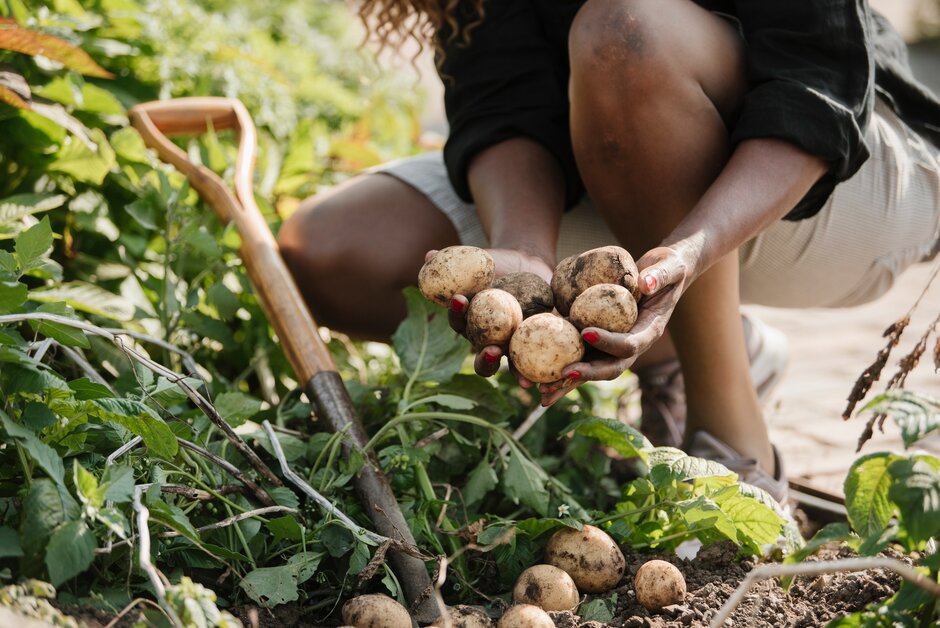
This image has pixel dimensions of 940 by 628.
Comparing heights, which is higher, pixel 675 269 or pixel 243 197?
pixel 675 269

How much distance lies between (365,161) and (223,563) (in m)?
2.01

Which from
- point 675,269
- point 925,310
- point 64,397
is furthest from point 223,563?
point 925,310

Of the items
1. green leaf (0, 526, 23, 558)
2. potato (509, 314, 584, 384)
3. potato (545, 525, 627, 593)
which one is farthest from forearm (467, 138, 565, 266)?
green leaf (0, 526, 23, 558)

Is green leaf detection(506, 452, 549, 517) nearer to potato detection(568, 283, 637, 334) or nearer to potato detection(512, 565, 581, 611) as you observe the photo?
potato detection(512, 565, 581, 611)

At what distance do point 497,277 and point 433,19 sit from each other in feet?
2.70

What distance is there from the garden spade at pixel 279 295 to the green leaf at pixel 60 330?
0.46 metres

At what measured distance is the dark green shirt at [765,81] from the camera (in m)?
1.64

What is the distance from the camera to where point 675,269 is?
55.9 inches

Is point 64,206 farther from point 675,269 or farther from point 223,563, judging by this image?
point 675,269

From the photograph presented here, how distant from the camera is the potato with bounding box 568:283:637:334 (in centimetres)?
138

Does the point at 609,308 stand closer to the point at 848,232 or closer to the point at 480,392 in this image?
the point at 480,392

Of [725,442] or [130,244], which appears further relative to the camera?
[130,244]

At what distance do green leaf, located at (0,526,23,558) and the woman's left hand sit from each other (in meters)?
0.75

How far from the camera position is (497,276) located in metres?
1.66
